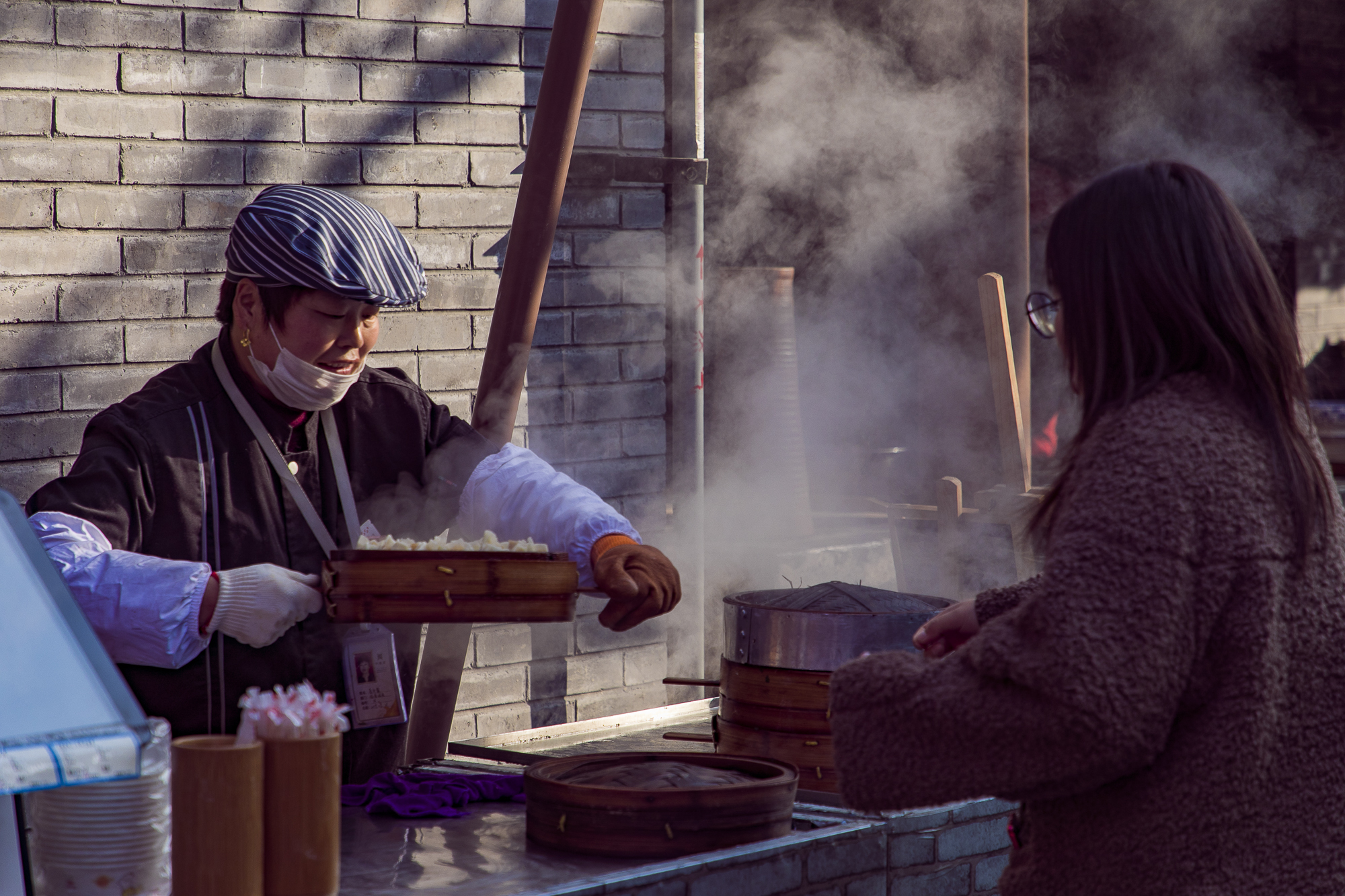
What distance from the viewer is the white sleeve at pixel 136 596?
2611mm

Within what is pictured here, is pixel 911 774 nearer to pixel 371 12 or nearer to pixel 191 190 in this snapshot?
pixel 191 190

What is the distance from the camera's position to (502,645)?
16.6 ft

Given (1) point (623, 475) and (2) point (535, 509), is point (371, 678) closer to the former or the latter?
(2) point (535, 509)

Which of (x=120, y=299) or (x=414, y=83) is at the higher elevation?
(x=414, y=83)

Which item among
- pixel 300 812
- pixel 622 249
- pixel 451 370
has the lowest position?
pixel 300 812

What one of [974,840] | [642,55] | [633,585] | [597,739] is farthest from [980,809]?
[642,55]

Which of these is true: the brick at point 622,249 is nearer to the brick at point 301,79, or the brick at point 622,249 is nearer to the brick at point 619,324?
the brick at point 619,324

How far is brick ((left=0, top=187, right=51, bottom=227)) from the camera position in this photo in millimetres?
3840

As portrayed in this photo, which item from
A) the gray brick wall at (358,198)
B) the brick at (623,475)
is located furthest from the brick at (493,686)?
the brick at (623,475)

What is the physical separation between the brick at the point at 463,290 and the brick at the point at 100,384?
97cm

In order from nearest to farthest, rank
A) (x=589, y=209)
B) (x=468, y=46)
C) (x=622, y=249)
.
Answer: (x=468, y=46) < (x=589, y=209) < (x=622, y=249)

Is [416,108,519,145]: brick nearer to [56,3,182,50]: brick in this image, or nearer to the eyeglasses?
[56,3,182,50]: brick

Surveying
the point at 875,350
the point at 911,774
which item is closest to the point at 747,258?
the point at 875,350

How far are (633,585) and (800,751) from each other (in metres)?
0.51
